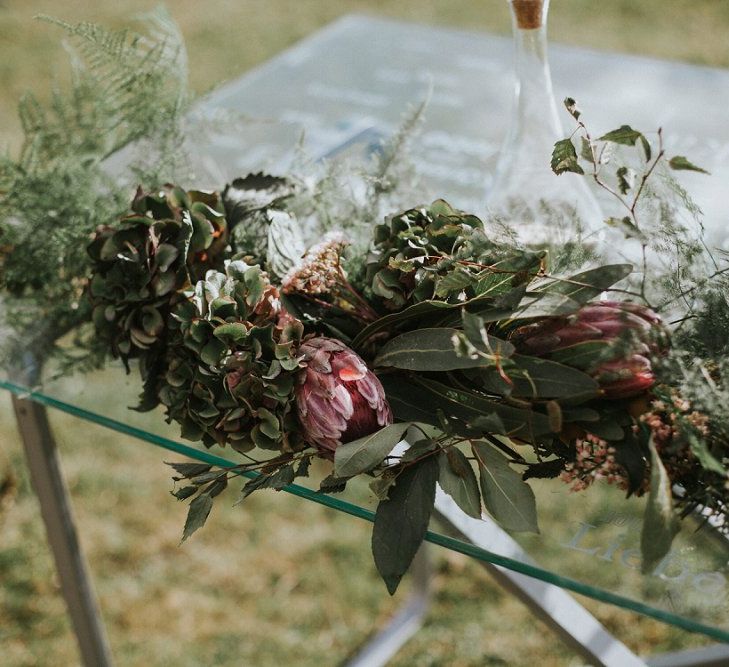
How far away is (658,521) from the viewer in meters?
0.61

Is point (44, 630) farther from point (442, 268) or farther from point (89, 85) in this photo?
point (442, 268)

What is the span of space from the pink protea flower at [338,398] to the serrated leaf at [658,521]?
204 mm

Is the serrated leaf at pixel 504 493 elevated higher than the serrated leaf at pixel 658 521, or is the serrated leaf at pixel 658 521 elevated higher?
the serrated leaf at pixel 658 521

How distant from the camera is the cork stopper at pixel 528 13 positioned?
939mm

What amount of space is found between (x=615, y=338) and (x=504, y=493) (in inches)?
5.2

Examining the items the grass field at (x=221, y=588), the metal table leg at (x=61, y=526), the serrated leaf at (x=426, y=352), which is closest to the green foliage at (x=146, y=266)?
the serrated leaf at (x=426, y=352)

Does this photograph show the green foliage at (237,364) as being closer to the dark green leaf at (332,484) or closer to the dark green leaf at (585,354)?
the dark green leaf at (332,484)

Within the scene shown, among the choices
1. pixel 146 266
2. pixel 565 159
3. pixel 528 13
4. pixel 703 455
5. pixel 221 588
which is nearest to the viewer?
pixel 703 455

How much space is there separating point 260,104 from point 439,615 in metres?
0.97

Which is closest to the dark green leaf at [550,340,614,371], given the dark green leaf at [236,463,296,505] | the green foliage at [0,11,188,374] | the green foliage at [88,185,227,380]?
the dark green leaf at [236,463,296,505]

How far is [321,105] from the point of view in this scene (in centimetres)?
153

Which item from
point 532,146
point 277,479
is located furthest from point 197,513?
point 532,146

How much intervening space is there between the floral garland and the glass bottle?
0.76 feet

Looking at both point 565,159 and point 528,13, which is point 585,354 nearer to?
point 565,159
